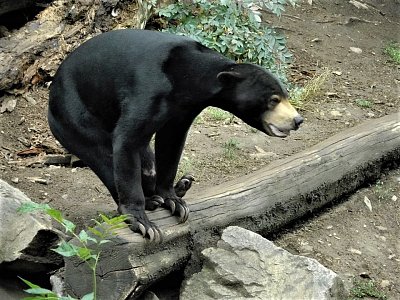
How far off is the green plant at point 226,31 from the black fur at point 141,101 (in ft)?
10.8

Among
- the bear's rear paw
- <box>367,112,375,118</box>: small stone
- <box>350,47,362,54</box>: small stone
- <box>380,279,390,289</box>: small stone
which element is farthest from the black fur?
<box>350,47,362,54</box>: small stone

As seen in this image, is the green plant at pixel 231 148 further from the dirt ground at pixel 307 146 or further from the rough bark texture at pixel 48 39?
the rough bark texture at pixel 48 39

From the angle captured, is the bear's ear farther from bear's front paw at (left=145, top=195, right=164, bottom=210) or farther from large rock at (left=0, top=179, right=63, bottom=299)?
large rock at (left=0, top=179, right=63, bottom=299)

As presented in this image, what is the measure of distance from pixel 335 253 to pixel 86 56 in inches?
86.1

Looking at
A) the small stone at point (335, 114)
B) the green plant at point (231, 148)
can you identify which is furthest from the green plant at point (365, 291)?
the small stone at point (335, 114)

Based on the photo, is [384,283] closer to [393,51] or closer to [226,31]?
[226,31]

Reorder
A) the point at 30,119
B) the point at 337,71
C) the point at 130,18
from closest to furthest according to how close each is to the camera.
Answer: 1. the point at 30,119
2. the point at 130,18
3. the point at 337,71

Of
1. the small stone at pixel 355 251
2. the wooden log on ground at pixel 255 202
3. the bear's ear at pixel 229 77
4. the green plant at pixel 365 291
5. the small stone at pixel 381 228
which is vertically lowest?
the small stone at pixel 381 228

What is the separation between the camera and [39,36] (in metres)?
6.48

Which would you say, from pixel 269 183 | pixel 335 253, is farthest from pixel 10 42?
pixel 335 253

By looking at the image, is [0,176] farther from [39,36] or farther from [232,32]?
[232,32]

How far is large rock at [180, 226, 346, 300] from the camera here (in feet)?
13.5

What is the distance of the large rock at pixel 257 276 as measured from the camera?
413 centimetres

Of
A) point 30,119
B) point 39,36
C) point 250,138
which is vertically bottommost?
point 250,138
